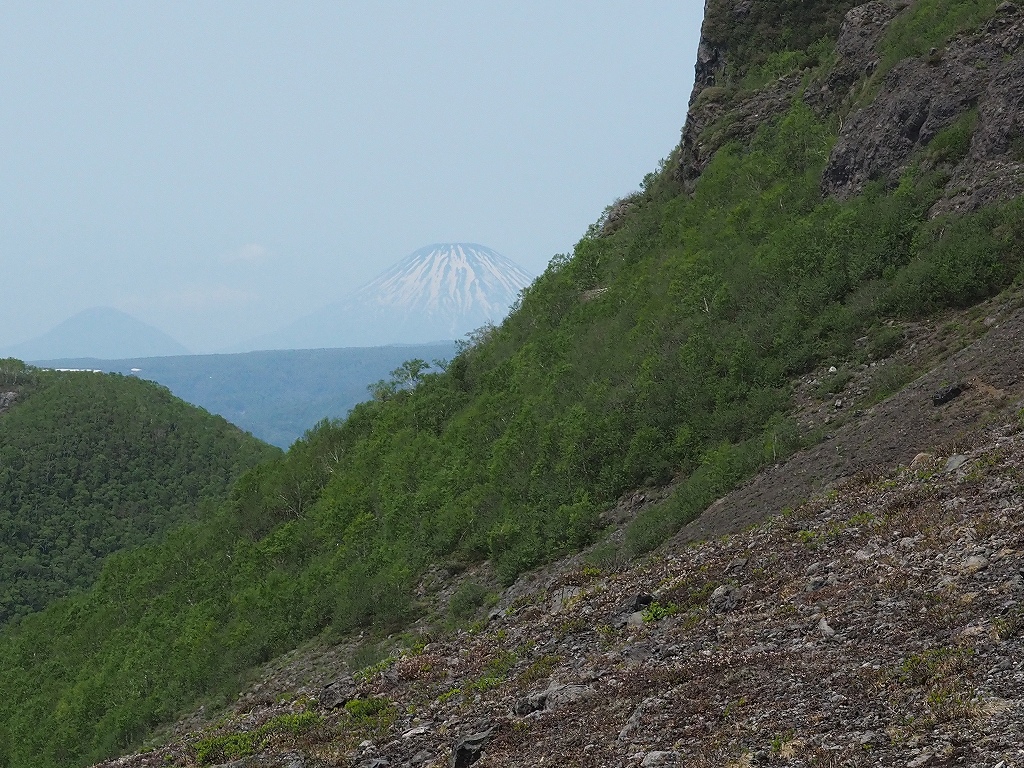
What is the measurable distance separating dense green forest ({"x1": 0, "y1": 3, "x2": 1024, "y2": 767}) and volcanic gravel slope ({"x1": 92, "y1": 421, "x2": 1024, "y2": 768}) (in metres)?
3.85

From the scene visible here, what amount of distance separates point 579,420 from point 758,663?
12992 mm

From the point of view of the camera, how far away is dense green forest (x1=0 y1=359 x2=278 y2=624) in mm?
103250

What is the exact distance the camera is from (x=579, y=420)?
20.6m

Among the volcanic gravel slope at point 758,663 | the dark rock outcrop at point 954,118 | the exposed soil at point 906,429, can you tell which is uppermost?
the dark rock outcrop at point 954,118

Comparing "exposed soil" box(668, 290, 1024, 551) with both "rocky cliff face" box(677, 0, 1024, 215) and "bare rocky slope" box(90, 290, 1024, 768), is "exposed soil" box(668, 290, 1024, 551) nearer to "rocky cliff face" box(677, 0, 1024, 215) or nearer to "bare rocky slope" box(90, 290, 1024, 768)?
"bare rocky slope" box(90, 290, 1024, 768)

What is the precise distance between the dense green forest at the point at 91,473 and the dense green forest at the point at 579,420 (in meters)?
70.4

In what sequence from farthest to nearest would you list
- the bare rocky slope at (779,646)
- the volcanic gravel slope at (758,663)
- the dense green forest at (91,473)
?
1. the dense green forest at (91,473)
2. the bare rocky slope at (779,646)
3. the volcanic gravel slope at (758,663)

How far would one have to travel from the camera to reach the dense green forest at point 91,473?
103250mm

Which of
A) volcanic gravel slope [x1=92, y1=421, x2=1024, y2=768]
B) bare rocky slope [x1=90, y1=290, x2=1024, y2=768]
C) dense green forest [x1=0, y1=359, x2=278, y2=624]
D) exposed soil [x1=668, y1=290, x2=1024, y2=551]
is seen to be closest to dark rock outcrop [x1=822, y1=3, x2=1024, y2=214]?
exposed soil [x1=668, y1=290, x2=1024, y2=551]

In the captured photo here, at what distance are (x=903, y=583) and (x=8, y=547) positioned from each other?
383 ft

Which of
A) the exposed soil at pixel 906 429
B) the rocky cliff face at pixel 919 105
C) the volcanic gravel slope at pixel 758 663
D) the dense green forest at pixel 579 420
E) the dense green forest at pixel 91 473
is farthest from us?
the dense green forest at pixel 91 473

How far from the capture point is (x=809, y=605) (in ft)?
28.6

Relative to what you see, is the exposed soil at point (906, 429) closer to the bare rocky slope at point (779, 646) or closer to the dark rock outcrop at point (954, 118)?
the bare rocky slope at point (779, 646)

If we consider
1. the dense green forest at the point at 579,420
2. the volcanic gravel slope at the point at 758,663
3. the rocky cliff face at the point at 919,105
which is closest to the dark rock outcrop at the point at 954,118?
the rocky cliff face at the point at 919,105
